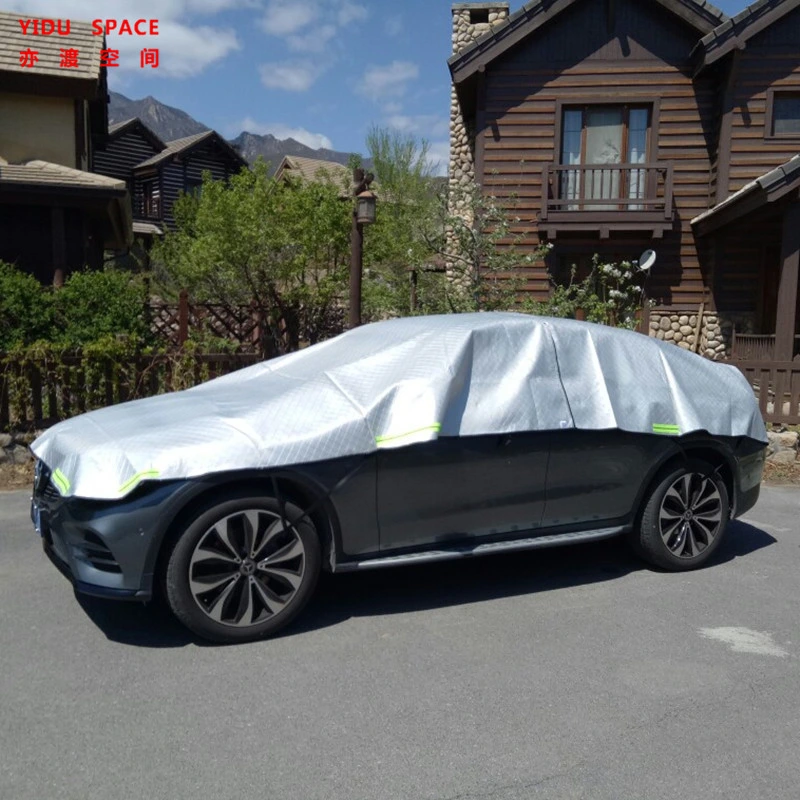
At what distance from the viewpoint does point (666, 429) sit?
4984 millimetres

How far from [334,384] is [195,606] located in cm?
139

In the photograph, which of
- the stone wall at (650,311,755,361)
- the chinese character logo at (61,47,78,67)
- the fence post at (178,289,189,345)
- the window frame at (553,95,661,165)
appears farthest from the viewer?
the stone wall at (650,311,755,361)

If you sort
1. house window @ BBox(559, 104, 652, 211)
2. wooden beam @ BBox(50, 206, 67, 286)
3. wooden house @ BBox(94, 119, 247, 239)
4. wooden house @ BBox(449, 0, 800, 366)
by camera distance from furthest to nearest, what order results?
wooden house @ BBox(94, 119, 247, 239)
house window @ BBox(559, 104, 652, 211)
wooden house @ BBox(449, 0, 800, 366)
wooden beam @ BBox(50, 206, 67, 286)

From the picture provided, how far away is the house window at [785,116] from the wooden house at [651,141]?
0.9 inches

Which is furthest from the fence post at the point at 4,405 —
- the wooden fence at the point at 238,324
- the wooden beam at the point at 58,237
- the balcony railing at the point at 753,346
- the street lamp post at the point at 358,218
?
the balcony railing at the point at 753,346

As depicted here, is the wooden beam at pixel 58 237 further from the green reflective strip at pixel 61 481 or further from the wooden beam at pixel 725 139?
the wooden beam at pixel 725 139

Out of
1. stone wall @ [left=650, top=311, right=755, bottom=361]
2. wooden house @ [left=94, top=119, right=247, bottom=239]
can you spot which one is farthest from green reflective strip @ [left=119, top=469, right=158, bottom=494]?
wooden house @ [left=94, top=119, right=247, bottom=239]

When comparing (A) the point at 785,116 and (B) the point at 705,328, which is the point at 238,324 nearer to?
(B) the point at 705,328

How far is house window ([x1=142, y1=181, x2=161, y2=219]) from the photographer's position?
37.7 m

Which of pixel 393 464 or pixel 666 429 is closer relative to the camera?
pixel 393 464

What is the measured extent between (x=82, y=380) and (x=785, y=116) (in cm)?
1392

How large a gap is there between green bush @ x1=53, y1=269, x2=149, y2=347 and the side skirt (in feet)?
16.9

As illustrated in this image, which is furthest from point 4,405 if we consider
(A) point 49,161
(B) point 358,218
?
(A) point 49,161

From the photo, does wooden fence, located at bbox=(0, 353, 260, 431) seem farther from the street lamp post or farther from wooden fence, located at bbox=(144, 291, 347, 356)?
the street lamp post
